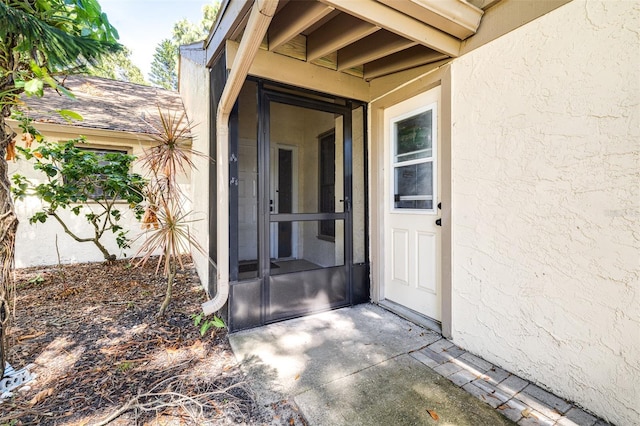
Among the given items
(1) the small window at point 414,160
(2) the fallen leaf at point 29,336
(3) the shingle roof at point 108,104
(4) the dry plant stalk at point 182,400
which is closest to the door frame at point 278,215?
(1) the small window at point 414,160

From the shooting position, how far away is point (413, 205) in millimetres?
2943

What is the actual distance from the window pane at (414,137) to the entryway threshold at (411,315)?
1623 millimetres

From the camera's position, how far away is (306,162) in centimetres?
523

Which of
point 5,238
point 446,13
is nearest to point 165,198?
point 5,238

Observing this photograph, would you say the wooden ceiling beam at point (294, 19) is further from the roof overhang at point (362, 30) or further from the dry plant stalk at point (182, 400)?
the dry plant stalk at point (182, 400)

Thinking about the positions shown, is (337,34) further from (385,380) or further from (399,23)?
(385,380)

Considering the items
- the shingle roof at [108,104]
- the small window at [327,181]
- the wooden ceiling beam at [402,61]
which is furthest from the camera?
the shingle roof at [108,104]

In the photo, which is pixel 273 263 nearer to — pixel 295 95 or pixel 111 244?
pixel 295 95

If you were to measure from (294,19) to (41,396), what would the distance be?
314cm

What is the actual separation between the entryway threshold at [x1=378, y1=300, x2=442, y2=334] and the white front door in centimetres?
5

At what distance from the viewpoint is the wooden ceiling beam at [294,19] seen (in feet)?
6.45

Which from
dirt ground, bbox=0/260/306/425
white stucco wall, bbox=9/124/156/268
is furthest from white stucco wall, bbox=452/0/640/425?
white stucco wall, bbox=9/124/156/268

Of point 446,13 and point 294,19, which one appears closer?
point 446,13

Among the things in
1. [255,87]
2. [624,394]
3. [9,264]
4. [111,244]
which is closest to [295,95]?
[255,87]
